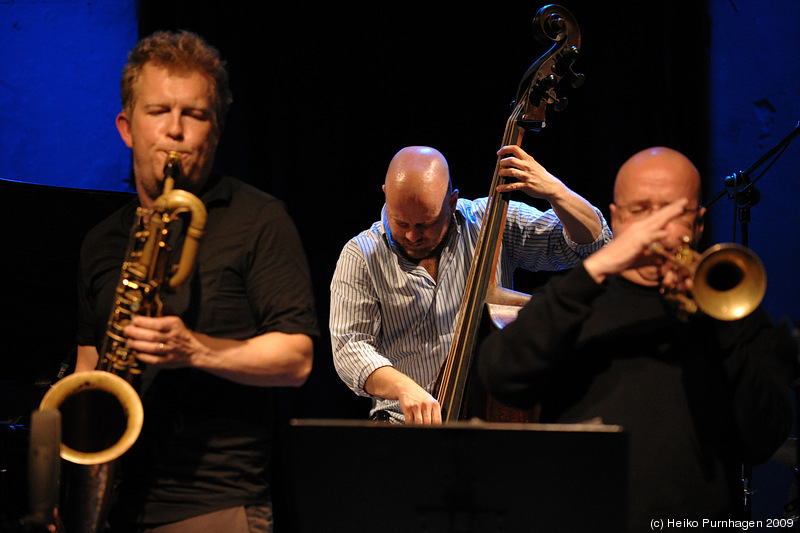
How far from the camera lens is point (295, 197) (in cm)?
433

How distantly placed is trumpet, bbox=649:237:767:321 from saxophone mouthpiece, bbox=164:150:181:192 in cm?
108

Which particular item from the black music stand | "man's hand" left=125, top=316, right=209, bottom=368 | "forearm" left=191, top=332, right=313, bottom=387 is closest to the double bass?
the black music stand

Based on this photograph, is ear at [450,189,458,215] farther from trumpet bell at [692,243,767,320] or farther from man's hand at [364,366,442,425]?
trumpet bell at [692,243,767,320]

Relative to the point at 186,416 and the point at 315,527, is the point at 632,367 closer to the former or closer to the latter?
the point at 315,527

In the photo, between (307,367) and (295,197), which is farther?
(295,197)

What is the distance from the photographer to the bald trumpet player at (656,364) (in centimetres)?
177

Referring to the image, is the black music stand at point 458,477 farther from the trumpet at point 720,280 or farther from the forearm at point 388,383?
the forearm at point 388,383

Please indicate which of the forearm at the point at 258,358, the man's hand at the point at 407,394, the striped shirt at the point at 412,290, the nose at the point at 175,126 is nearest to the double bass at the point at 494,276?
the man's hand at the point at 407,394

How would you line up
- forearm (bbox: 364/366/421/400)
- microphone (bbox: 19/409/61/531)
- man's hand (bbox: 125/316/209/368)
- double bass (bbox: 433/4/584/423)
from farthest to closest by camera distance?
forearm (bbox: 364/366/421/400), double bass (bbox: 433/4/584/423), man's hand (bbox: 125/316/209/368), microphone (bbox: 19/409/61/531)

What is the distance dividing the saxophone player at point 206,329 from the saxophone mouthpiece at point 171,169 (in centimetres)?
2

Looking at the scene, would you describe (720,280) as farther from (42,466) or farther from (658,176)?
(42,466)

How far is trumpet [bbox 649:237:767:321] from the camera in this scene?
5.62 ft

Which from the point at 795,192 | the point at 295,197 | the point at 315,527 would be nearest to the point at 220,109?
the point at 315,527

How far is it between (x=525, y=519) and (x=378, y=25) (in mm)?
3186
